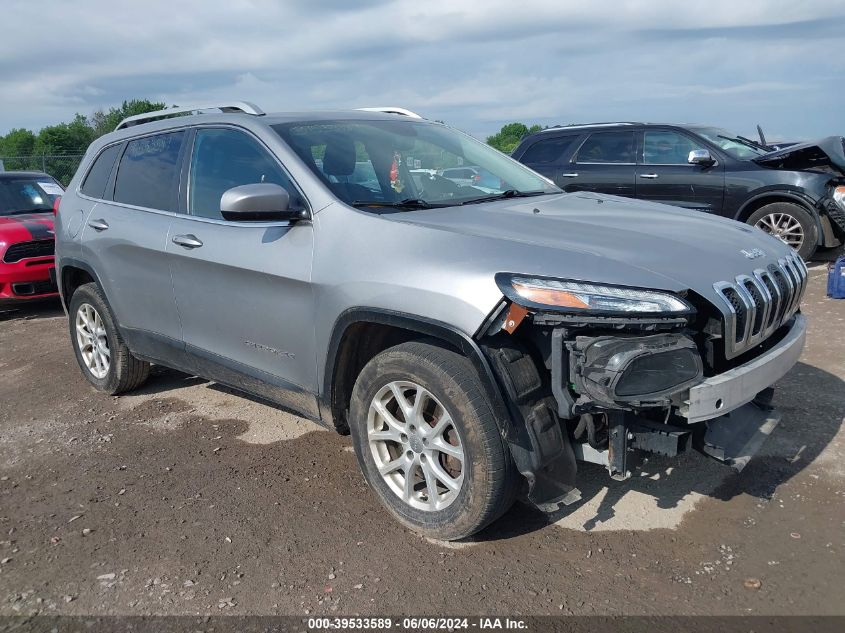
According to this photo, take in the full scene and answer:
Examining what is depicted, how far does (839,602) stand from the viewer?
271 cm

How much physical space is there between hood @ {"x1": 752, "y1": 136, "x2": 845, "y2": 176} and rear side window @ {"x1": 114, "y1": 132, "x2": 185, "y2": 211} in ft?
24.8

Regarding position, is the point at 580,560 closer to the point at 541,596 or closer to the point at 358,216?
the point at 541,596

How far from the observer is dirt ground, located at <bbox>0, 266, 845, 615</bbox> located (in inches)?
112

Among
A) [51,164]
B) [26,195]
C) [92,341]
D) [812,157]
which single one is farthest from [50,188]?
[51,164]

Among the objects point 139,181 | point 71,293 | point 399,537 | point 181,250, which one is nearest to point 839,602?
point 399,537

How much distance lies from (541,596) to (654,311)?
117 cm

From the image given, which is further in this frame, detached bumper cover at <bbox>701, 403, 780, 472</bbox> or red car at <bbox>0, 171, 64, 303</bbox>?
red car at <bbox>0, 171, 64, 303</bbox>

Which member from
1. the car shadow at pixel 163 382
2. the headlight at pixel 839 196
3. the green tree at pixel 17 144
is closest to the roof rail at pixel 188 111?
the car shadow at pixel 163 382

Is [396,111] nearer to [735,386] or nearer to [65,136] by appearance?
[735,386]

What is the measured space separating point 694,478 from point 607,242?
145cm

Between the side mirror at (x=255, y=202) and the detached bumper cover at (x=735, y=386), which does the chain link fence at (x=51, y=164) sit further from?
the detached bumper cover at (x=735, y=386)

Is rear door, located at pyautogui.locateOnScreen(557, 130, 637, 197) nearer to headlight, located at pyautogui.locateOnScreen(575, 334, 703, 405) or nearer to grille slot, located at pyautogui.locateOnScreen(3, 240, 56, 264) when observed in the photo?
grille slot, located at pyautogui.locateOnScreen(3, 240, 56, 264)

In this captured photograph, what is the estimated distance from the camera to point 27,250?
8.26m

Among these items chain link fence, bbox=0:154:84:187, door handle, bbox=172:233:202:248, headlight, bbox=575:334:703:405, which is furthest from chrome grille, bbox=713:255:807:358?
chain link fence, bbox=0:154:84:187
